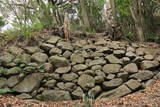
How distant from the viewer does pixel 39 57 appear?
24.1 ft

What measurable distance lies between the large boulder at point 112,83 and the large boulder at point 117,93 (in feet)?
0.57

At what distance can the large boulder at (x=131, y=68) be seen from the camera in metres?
7.13

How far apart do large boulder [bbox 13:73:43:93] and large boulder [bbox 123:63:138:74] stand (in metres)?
2.67

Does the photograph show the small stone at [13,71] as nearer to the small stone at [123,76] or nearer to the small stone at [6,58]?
the small stone at [6,58]

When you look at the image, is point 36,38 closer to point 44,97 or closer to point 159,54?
point 44,97

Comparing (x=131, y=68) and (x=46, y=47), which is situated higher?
(x=46, y=47)

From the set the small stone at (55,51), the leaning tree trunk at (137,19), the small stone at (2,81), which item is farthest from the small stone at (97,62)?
the leaning tree trunk at (137,19)

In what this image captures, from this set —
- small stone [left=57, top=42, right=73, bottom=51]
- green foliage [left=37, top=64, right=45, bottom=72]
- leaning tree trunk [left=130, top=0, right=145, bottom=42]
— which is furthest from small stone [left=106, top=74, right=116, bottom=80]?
leaning tree trunk [left=130, top=0, right=145, bottom=42]

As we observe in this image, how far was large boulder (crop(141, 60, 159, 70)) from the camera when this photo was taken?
24.0 feet

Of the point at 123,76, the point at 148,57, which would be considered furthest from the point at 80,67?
the point at 148,57

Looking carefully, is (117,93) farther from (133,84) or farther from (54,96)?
(54,96)

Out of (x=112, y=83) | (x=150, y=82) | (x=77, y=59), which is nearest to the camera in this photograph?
(x=112, y=83)

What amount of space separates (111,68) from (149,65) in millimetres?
1272

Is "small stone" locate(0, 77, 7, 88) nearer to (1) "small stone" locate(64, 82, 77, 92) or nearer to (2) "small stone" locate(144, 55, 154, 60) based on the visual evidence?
(1) "small stone" locate(64, 82, 77, 92)
